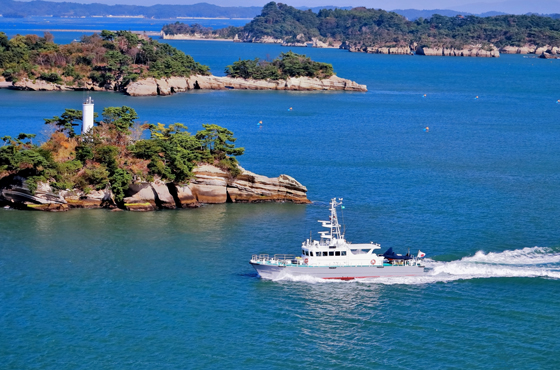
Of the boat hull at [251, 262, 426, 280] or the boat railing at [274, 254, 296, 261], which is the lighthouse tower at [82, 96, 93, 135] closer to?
the boat railing at [274, 254, 296, 261]

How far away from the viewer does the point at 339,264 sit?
46750mm

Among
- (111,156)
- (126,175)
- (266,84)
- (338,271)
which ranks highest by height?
(266,84)

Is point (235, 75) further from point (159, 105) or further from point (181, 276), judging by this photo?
point (181, 276)

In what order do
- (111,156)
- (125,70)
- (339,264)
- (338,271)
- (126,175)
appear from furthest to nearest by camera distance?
1. (125,70)
2. (111,156)
3. (126,175)
4. (339,264)
5. (338,271)

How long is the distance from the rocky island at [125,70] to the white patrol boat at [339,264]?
299 feet

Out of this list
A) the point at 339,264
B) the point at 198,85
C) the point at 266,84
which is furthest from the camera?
the point at 266,84

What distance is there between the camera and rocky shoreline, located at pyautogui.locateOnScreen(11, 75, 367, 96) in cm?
13275

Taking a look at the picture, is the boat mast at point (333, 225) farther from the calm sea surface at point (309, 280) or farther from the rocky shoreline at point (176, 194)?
the rocky shoreline at point (176, 194)

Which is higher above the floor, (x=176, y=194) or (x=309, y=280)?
(x=176, y=194)

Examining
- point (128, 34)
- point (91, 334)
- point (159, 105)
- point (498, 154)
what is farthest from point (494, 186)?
point (128, 34)

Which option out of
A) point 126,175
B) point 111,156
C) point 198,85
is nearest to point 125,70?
point 198,85

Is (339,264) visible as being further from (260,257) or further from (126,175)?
(126,175)

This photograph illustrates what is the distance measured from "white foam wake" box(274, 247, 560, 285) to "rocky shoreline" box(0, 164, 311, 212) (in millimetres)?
17231

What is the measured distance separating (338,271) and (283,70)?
113 meters
